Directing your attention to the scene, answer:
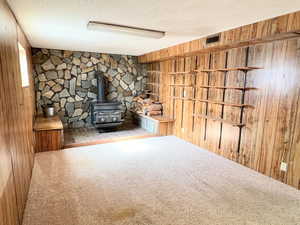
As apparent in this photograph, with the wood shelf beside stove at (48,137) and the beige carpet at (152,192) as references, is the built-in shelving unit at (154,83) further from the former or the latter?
the wood shelf beside stove at (48,137)

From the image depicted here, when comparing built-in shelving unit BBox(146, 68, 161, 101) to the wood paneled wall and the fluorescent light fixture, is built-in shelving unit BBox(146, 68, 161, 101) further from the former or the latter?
the fluorescent light fixture

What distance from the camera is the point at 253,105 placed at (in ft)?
9.91

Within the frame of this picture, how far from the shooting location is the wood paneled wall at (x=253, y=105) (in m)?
2.55

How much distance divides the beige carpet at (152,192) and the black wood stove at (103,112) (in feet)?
4.97

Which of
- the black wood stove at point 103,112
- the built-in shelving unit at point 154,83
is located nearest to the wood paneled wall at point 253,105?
the built-in shelving unit at point 154,83

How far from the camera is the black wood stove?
16.2 feet

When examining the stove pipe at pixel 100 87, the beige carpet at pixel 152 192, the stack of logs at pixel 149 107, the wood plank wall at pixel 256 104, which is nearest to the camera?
the beige carpet at pixel 152 192

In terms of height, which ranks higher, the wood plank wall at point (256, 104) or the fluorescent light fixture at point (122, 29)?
the fluorescent light fixture at point (122, 29)

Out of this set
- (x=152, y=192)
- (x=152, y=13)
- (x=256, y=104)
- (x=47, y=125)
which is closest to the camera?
(x=152, y=13)

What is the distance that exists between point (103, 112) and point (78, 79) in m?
1.28

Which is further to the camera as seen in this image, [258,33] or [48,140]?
[48,140]

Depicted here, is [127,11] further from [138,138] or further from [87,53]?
[87,53]

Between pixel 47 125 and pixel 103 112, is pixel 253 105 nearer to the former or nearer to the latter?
pixel 103 112

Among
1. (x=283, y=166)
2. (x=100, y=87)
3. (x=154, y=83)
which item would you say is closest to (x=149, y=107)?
(x=154, y=83)
